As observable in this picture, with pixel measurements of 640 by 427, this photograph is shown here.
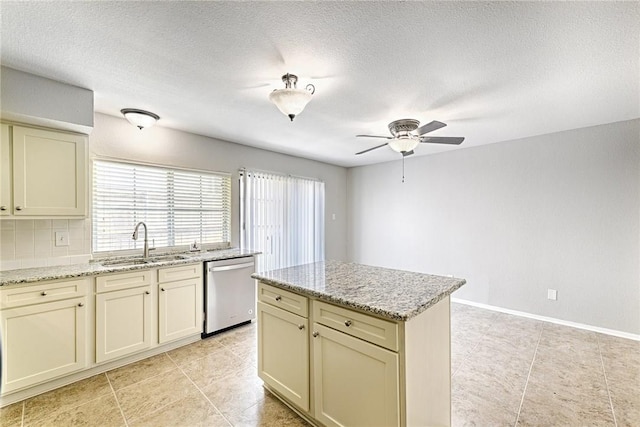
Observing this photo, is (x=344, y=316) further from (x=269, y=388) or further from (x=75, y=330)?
(x=75, y=330)

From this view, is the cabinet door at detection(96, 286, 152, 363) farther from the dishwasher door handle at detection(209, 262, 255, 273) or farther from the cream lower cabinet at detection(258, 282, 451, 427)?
the cream lower cabinet at detection(258, 282, 451, 427)

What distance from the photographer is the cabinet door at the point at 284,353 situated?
6.51ft

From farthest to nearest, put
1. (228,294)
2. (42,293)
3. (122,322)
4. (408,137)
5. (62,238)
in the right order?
(228,294) → (408,137) → (62,238) → (122,322) → (42,293)

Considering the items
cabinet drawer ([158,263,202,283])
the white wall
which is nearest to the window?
cabinet drawer ([158,263,202,283])

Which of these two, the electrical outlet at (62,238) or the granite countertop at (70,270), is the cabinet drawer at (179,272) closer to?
the granite countertop at (70,270)

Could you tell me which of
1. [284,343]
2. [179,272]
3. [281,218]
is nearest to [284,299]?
[284,343]

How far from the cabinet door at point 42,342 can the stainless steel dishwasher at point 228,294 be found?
108 cm

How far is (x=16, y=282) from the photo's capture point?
2.17m

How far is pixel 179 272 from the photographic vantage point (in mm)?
3047

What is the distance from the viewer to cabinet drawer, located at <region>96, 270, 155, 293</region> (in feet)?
8.39

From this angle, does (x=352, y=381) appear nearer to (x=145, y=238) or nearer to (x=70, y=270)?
(x=70, y=270)

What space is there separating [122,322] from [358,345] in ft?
7.30

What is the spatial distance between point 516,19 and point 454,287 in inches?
63.7

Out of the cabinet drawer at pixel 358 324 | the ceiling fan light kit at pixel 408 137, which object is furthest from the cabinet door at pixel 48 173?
the ceiling fan light kit at pixel 408 137
